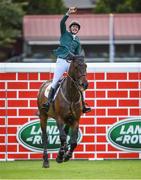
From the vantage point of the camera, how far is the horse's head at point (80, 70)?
1845 centimetres

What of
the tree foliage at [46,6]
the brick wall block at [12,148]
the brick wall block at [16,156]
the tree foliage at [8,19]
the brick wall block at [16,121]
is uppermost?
the tree foliage at [46,6]

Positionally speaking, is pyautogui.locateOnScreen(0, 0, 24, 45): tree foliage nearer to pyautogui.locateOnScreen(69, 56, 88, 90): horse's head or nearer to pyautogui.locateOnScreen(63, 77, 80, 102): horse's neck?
pyautogui.locateOnScreen(63, 77, 80, 102): horse's neck

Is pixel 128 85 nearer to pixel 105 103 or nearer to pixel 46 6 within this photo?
pixel 105 103

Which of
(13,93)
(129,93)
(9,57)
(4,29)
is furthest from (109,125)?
(9,57)

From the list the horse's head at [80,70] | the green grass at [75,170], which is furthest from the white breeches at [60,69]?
the green grass at [75,170]

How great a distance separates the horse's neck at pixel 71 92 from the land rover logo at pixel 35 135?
2622 millimetres

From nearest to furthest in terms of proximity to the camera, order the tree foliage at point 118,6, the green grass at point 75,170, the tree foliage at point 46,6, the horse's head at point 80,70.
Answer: the green grass at point 75,170 → the horse's head at point 80,70 → the tree foliage at point 46,6 → the tree foliage at point 118,6

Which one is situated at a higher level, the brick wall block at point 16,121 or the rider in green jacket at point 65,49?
the rider in green jacket at point 65,49

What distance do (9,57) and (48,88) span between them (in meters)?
50.2

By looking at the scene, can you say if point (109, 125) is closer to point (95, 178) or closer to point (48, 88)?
point (48, 88)

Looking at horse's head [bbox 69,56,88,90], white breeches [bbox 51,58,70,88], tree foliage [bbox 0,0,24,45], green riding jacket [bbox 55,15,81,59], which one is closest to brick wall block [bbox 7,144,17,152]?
white breeches [bbox 51,58,70,88]

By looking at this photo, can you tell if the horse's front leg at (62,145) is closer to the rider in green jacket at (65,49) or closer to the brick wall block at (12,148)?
the rider in green jacket at (65,49)

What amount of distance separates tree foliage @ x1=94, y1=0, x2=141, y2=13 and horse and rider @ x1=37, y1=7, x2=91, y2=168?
49.3 m

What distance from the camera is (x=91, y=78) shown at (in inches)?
858
